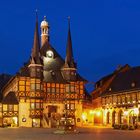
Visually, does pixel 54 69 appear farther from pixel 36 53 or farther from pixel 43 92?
pixel 43 92

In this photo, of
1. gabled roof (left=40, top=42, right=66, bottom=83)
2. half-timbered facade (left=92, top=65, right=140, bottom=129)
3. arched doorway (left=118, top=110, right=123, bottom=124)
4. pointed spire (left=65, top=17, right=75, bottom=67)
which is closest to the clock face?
gabled roof (left=40, top=42, right=66, bottom=83)

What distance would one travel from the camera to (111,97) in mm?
87312

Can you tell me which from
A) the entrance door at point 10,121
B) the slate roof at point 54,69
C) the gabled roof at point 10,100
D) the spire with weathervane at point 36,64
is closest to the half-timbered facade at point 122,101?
the slate roof at point 54,69

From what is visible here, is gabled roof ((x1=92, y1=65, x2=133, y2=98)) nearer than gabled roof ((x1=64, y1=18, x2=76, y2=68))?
Yes

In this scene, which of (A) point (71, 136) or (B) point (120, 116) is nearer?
(A) point (71, 136)

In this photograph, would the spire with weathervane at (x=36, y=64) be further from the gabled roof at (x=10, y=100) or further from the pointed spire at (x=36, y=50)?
the gabled roof at (x=10, y=100)

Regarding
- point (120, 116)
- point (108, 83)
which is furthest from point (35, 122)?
point (108, 83)

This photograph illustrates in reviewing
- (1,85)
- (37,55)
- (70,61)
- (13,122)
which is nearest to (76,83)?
(70,61)

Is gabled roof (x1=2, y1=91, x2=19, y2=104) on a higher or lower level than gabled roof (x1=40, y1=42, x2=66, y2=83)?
lower

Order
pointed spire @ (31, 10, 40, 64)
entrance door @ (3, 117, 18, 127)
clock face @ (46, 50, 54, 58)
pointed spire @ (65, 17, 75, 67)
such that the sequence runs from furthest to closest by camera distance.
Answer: clock face @ (46, 50, 54, 58) → pointed spire @ (65, 17, 75, 67) → pointed spire @ (31, 10, 40, 64) → entrance door @ (3, 117, 18, 127)

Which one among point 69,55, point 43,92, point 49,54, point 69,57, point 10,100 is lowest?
point 10,100

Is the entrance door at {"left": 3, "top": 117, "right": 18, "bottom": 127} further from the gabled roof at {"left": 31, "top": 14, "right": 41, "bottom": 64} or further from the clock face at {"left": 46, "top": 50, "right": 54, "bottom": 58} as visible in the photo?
the clock face at {"left": 46, "top": 50, "right": 54, "bottom": 58}

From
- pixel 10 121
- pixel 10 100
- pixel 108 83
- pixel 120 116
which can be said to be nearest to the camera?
pixel 120 116

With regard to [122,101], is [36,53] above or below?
above
